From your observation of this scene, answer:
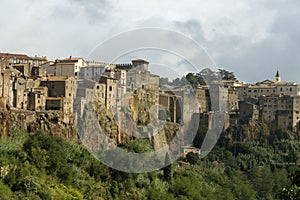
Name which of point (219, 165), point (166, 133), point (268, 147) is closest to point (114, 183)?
point (166, 133)

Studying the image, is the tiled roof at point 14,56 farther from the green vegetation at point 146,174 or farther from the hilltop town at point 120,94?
the green vegetation at point 146,174

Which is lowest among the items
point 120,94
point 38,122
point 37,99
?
point 38,122

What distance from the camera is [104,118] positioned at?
139 ft

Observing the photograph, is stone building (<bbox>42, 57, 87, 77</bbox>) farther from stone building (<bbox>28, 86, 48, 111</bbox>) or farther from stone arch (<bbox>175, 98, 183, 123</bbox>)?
stone arch (<bbox>175, 98, 183, 123</bbox>)

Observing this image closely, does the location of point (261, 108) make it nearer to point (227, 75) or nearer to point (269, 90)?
point (269, 90)

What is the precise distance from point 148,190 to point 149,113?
9.65 metres

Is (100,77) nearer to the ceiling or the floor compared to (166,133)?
nearer to the ceiling

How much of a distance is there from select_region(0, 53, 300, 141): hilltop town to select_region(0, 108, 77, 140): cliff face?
0.13 metres

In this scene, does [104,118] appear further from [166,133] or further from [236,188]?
[236,188]

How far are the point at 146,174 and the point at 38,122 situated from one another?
715 centimetres

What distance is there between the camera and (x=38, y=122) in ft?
122

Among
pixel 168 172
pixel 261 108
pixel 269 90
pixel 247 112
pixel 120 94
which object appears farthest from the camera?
pixel 269 90

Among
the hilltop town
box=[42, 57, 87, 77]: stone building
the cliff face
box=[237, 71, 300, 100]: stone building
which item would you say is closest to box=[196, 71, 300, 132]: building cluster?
the hilltop town

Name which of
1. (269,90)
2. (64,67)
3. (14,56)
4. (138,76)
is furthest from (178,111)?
(14,56)
